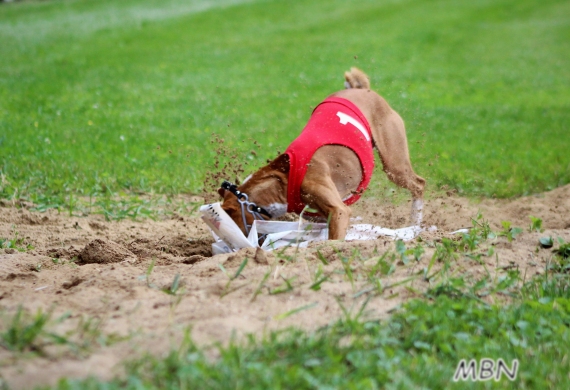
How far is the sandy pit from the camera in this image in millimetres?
2973

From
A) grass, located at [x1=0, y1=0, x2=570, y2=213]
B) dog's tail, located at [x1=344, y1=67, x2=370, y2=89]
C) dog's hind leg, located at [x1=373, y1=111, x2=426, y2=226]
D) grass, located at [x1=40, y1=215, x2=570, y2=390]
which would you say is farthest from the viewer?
grass, located at [x1=0, y1=0, x2=570, y2=213]

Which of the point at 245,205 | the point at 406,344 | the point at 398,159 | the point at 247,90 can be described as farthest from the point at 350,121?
the point at 247,90

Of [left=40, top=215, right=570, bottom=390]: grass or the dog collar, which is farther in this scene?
the dog collar

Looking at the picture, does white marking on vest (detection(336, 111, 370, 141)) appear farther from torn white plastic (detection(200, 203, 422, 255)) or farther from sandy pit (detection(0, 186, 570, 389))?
sandy pit (detection(0, 186, 570, 389))

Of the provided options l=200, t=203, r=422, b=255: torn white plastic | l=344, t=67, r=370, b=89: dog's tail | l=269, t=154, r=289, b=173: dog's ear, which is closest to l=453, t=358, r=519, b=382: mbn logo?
l=200, t=203, r=422, b=255: torn white plastic

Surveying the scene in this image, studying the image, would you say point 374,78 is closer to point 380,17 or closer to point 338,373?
point 338,373

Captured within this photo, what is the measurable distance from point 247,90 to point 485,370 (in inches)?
388

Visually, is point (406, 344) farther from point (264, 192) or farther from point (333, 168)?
point (333, 168)

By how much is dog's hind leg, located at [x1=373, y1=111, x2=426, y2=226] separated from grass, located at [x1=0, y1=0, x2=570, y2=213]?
1.56 feet

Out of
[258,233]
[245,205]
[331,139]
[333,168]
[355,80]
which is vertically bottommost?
[258,233]

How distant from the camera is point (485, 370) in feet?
9.96

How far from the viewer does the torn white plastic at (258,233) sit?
197 inches

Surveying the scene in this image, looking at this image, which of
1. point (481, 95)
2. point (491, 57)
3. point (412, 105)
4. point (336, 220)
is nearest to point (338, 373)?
point (336, 220)

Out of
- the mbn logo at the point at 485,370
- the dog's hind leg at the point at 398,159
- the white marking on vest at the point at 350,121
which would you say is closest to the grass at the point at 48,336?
the mbn logo at the point at 485,370
